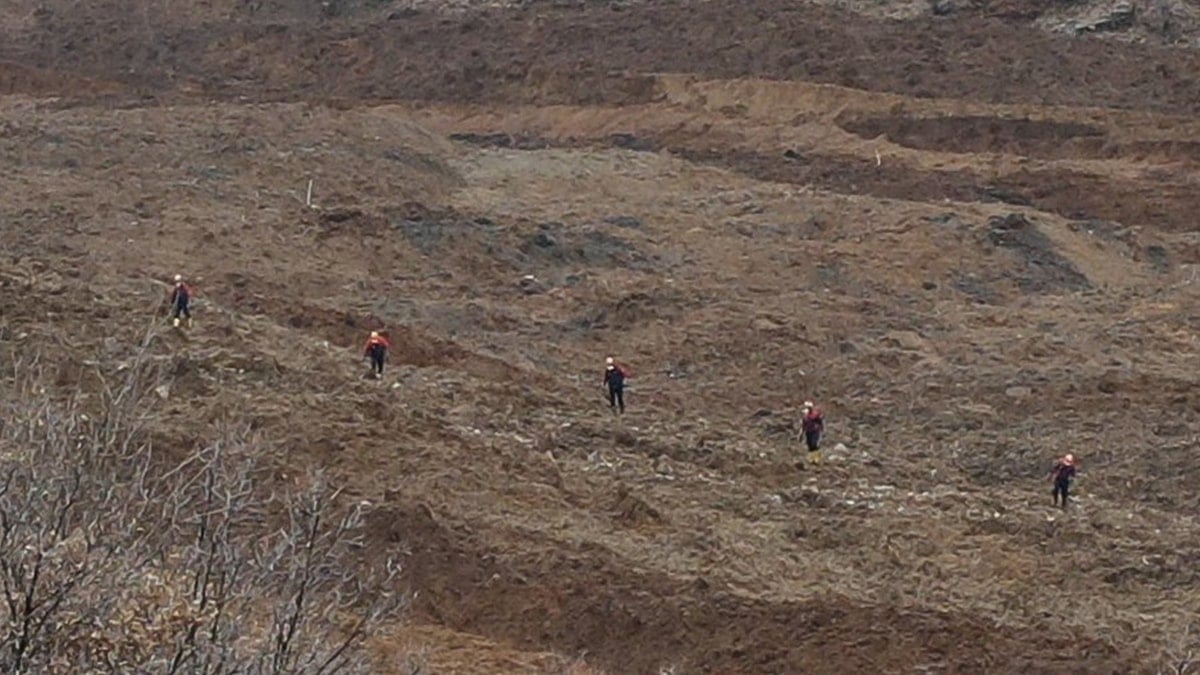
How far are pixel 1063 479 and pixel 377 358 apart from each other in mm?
6479

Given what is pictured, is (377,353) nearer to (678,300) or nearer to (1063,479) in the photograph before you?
(678,300)

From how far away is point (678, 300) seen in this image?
2203 centimetres

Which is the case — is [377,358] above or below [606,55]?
above

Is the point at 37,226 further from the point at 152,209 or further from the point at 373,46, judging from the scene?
the point at 373,46

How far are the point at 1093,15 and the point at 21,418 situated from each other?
33975 mm

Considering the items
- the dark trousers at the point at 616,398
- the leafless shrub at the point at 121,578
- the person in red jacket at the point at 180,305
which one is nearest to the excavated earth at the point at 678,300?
the dark trousers at the point at 616,398

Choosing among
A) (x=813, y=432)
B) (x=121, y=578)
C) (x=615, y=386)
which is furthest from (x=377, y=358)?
(x=121, y=578)

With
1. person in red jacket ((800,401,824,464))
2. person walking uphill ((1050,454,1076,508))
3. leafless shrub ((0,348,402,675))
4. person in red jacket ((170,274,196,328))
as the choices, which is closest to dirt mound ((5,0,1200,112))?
person in red jacket ((170,274,196,328))

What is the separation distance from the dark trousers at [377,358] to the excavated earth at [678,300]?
287 mm

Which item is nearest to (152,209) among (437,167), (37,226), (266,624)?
(37,226)

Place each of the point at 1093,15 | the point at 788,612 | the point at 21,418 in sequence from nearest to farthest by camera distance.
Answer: the point at 21,418 → the point at 788,612 → the point at 1093,15

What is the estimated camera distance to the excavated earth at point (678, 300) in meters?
13.3

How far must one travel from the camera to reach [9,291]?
18.1 metres

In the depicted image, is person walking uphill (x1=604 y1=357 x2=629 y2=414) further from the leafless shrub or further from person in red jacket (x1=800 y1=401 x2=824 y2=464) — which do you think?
the leafless shrub
